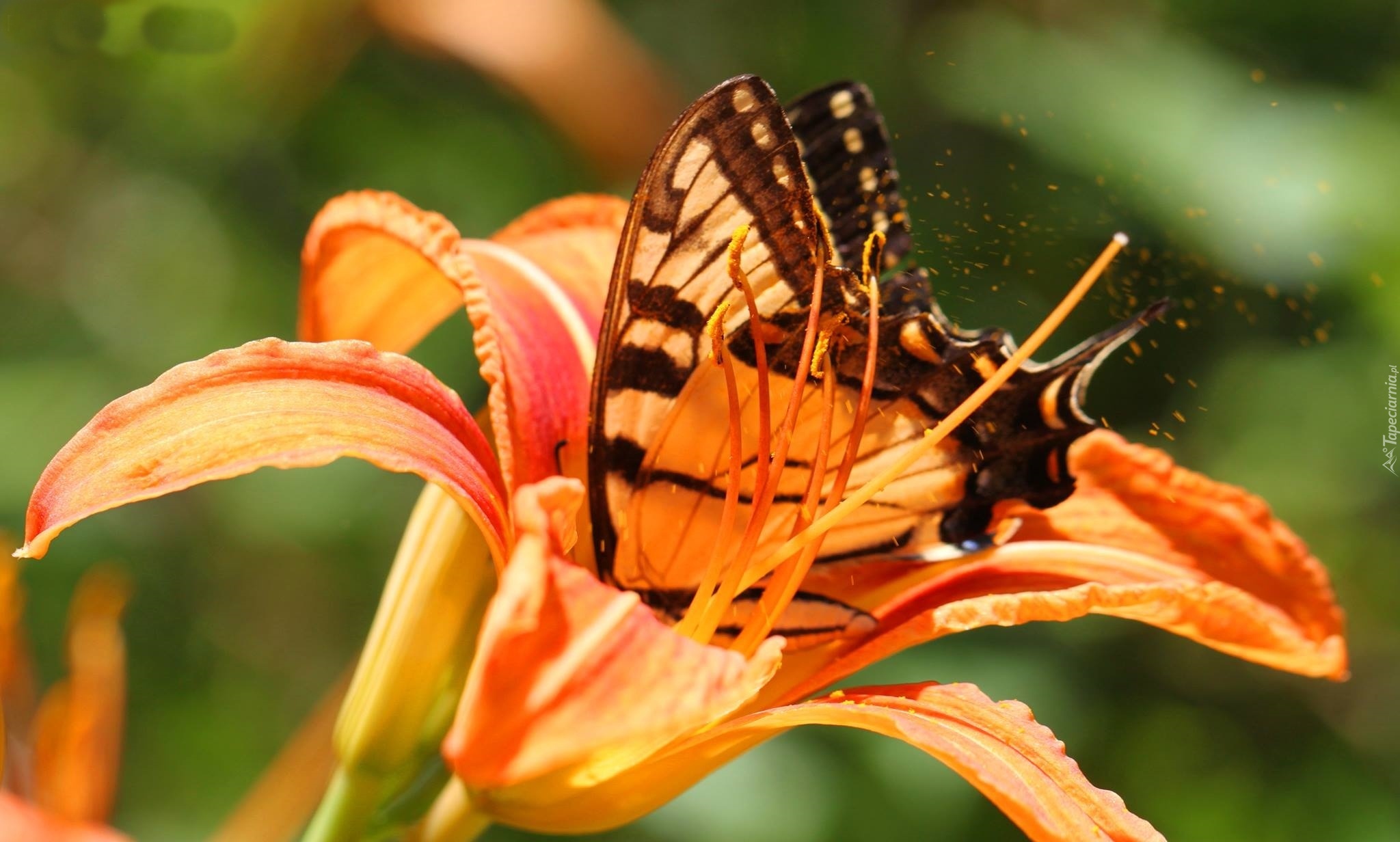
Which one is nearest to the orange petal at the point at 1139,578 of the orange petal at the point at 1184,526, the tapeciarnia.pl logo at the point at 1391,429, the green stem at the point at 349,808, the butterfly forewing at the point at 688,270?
the orange petal at the point at 1184,526

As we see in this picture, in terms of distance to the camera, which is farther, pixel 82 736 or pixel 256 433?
pixel 82 736

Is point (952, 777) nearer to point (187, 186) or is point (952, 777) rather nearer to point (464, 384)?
point (464, 384)

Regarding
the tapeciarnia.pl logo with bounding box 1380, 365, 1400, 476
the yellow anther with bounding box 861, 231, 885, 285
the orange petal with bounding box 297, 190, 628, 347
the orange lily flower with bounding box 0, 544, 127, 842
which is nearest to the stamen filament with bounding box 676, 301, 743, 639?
the yellow anther with bounding box 861, 231, 885, 285

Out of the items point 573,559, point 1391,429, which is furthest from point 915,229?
point 1391,429

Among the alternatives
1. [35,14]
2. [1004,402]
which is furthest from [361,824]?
[35,14]

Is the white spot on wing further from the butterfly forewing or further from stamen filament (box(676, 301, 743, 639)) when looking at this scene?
stamen filament (box(676, 301, 743, 639))

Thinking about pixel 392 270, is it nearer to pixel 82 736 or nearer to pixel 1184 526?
pixel 82 736
